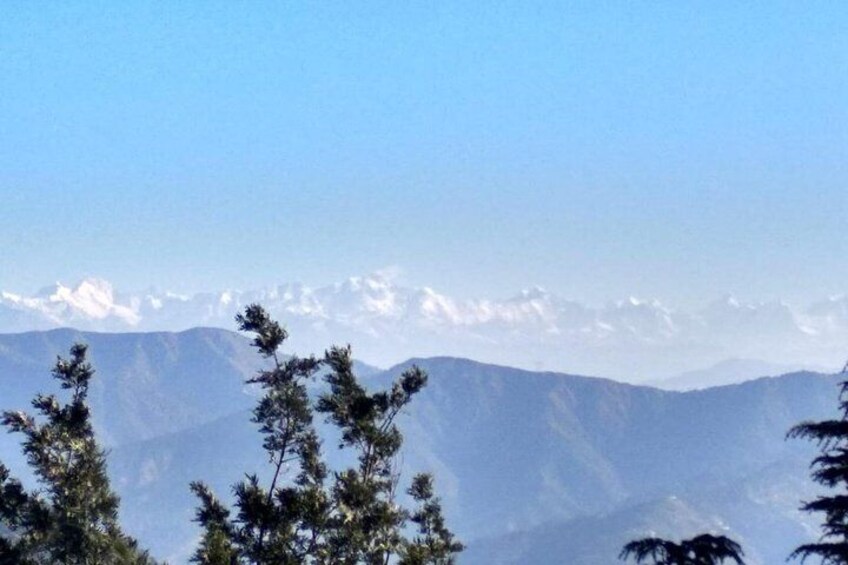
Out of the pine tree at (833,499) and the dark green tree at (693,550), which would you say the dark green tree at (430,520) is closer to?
the dark green tree at (693,550)

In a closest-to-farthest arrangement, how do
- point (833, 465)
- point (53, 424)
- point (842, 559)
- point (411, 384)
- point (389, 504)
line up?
point (842, 559) → point (833, 465) → point (389, 504) → point (411, 384) → point (53, 424)

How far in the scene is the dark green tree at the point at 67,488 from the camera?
157 feet

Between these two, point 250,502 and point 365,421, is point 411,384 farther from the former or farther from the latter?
point 250,502

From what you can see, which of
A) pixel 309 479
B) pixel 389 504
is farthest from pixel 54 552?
pixel 389 504

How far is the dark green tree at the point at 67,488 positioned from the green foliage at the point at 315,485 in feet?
37.8

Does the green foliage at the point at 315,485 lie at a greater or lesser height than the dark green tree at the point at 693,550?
greater

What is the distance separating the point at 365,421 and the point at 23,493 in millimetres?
26651

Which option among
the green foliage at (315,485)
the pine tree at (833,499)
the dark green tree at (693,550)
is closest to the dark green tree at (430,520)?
the green foliage at (315,485)

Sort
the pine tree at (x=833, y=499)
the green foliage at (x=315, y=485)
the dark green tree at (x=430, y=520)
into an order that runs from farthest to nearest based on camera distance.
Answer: the dark green tree at (x=430, y=520) → the green foliage at (x=315, y=485) → the pine tree at (x=833, y=499)

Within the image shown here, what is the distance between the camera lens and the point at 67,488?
4856 centimetres

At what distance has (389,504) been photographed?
35.6m

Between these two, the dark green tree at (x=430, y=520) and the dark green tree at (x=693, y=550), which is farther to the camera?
the dark green tree at (x=430, y=520)

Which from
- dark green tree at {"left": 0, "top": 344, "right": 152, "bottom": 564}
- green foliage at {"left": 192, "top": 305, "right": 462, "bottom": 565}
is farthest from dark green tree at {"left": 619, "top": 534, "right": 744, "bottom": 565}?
dark green tree at {"left": 0, "top": 344, "right": 152, "bottom": 564}

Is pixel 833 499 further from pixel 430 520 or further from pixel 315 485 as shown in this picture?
pixel 430 520
